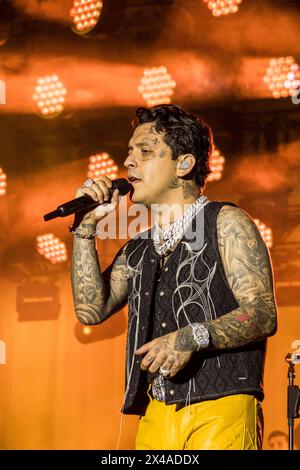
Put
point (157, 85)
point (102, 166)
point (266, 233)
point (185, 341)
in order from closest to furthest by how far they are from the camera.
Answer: point (185, 341) < point (266, 233) < point (157, 85) < point (102, 166)

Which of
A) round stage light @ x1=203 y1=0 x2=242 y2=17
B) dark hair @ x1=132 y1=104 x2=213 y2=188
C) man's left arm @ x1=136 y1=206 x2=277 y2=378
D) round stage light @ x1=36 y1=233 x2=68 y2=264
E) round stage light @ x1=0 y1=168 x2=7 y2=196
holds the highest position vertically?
round stage light @ x1=203 y1=0 x2=242 y2=17

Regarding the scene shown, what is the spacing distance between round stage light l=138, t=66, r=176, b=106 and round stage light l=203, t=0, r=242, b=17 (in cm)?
53

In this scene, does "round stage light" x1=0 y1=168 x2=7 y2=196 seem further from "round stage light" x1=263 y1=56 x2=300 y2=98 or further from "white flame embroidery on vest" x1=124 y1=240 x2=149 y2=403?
"white flame embroidery on vest" x1=124 y1=240 x2=149 y2=403

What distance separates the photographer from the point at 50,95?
577cm

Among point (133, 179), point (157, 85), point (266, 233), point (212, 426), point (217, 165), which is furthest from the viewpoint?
point (157, 85)

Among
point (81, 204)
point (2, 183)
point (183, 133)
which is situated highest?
point (2, 183)

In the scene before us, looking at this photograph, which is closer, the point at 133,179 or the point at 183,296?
the point at 183,296

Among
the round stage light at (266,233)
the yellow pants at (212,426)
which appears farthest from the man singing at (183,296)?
the round stage light at (266,233)

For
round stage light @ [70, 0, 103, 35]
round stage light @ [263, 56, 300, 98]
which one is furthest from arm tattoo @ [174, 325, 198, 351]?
round stage light @ [70, 0, 103, 35]

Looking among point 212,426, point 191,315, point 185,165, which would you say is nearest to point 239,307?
point 191,315

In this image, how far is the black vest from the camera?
2.50m

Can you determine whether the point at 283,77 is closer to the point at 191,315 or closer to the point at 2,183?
the point at 2,183

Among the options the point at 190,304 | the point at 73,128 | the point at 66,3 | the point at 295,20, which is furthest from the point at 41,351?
the point at 190,304

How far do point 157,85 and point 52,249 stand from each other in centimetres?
141
